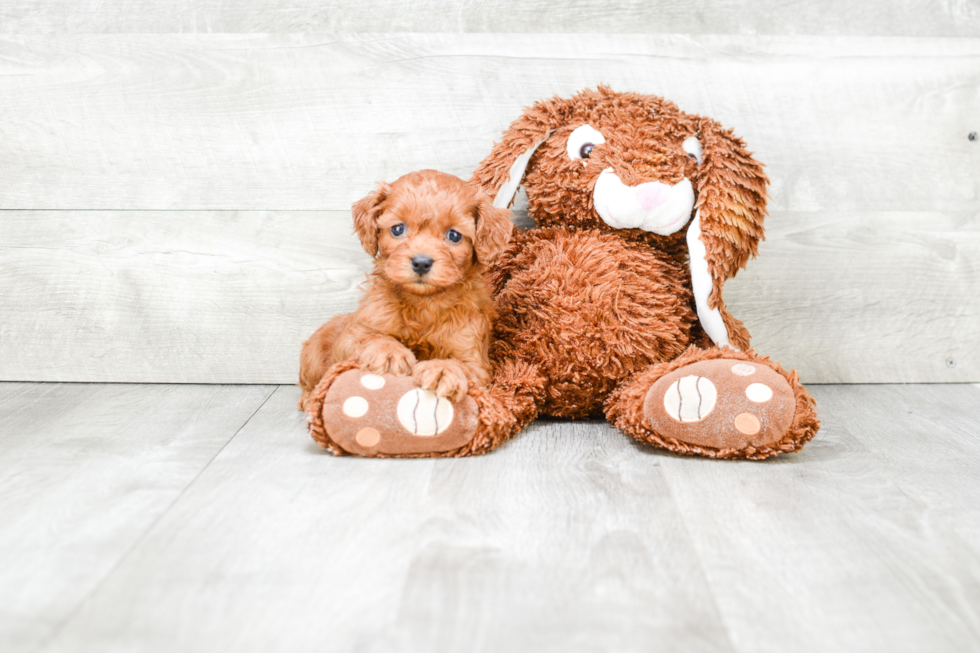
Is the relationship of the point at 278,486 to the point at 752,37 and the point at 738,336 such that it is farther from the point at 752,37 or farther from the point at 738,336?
the point at 752,37

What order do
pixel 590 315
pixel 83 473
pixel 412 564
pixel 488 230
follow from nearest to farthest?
pixel 412 564 → pixel 83 473 → pixel 488 230 → pixel 590 315

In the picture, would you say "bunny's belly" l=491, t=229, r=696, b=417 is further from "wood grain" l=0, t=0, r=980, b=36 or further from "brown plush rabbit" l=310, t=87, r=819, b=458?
"wood grain" l=0, t=0, r=980, b=36

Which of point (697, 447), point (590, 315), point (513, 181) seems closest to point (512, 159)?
point (513, 181)

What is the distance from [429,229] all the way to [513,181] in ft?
0.85

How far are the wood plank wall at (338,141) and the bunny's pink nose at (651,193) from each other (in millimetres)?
389

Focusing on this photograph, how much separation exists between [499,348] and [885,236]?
93 centimetres

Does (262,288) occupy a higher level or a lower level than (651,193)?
lower

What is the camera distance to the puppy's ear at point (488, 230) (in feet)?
4.14

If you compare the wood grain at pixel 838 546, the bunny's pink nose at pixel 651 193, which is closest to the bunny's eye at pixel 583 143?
the bunny's pink nose at pixel 651 193

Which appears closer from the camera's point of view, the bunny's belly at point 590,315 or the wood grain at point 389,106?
the bunny's belly at point 590,315

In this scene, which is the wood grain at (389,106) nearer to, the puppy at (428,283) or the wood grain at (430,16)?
the wood grain at (430,16)

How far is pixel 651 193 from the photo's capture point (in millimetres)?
1347

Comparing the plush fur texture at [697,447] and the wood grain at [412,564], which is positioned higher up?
the plush fur texture at [697,447]

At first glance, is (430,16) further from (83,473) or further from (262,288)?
(83,473)
